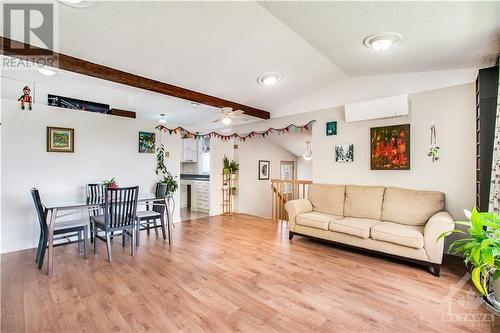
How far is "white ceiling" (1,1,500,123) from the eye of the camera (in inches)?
87.8

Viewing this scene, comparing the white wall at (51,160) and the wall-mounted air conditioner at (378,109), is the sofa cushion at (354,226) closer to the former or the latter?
the wall-mounted air conditioner at (378,109)

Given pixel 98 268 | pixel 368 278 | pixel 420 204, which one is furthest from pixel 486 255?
pixel 98 268

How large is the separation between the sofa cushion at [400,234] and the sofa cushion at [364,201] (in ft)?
1.39

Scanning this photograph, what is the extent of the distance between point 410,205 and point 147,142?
15.7 feet

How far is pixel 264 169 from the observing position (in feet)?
23.1

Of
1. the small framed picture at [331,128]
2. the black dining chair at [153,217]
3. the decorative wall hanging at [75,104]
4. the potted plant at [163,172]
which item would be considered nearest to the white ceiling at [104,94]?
the decorative wall hanging at [75,104]

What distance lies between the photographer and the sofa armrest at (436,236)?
274 cm

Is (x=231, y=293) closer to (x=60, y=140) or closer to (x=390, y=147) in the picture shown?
(x=390, y=147)

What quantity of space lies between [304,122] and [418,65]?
2.18 metres

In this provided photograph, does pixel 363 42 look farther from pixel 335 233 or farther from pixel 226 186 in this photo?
pixel 226 186

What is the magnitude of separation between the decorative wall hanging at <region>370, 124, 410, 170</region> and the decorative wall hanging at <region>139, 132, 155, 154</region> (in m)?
4.23

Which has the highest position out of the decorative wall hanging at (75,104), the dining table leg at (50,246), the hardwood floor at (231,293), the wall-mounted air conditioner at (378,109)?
the decorative wall hanging at (75,104)

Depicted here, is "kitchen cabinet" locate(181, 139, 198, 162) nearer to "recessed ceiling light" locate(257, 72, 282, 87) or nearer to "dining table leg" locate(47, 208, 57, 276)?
"recessed ceiling light" locate(257, 72, 282, 87)

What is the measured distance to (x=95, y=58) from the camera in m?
2.98
